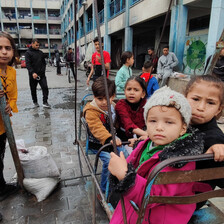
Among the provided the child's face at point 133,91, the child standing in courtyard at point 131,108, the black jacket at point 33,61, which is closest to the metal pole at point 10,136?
the child standing in courtyard at point 131,108

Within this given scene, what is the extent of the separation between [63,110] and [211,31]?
4844 millimetres

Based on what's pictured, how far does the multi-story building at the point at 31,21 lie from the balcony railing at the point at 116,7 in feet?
97.8

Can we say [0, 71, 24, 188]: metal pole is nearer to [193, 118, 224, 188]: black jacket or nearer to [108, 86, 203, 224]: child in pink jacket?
[108, 86, 203, 224]: child in pink jacket

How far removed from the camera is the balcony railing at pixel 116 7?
40.5 ft

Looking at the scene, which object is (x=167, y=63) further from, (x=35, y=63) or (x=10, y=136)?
(x=10, y=136)

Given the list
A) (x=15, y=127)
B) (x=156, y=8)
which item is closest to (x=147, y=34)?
(x=156, y=8)

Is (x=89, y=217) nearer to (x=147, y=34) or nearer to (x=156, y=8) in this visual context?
(x=156, y=8)

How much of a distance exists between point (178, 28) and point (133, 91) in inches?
251

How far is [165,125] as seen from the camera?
1.03 meters

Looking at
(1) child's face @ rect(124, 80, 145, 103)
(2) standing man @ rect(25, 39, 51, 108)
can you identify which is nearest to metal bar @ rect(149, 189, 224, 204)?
(1) child's face @ rect(124, 80, 145, 103)

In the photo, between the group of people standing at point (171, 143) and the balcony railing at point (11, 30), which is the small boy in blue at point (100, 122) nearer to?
the group of people standing at point (171, 143)

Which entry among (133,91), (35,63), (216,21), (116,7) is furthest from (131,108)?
(116,7)

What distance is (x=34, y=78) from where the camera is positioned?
5.36 m

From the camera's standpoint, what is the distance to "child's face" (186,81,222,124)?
1249 millimetres
